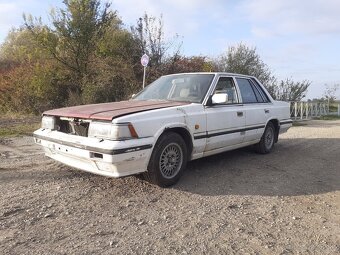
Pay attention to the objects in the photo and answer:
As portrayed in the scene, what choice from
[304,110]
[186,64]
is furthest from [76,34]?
[304,110]

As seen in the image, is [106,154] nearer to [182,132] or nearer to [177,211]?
[177,211]

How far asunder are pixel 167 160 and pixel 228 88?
2.02m

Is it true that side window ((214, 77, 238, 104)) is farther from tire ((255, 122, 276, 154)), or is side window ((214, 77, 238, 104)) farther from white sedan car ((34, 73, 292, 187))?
tire ((255, 122, 276, 154))

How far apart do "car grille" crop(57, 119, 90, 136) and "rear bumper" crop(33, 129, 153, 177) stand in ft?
0.42

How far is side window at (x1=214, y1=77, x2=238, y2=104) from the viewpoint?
20.3ft

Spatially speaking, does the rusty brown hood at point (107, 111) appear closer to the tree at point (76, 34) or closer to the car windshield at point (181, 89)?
the car windshield at point (181, 89)

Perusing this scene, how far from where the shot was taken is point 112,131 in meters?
4.48

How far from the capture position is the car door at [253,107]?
6695 millimetres

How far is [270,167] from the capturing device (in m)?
6.59

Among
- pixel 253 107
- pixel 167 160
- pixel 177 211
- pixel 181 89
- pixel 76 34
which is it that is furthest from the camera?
pixel 76 34

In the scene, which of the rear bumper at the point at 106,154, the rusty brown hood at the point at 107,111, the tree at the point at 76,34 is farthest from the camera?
the tree at the point at 76,34

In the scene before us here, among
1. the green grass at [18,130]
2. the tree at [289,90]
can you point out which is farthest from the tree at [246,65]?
the green grass at [18,130]

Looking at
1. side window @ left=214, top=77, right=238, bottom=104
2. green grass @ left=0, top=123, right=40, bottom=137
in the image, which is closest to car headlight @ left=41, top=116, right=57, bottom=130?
side window @ left=214, top=77, right=238, bottom=104

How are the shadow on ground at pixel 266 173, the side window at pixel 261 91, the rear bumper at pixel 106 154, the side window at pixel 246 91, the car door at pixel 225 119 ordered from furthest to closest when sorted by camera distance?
the side window at pixel 261 91 < the side window at pixel 246 91 < the car door at pixel 225 119 < the shadow on ground at pixel 266 173 < the rear bumper at pixel 106 154
